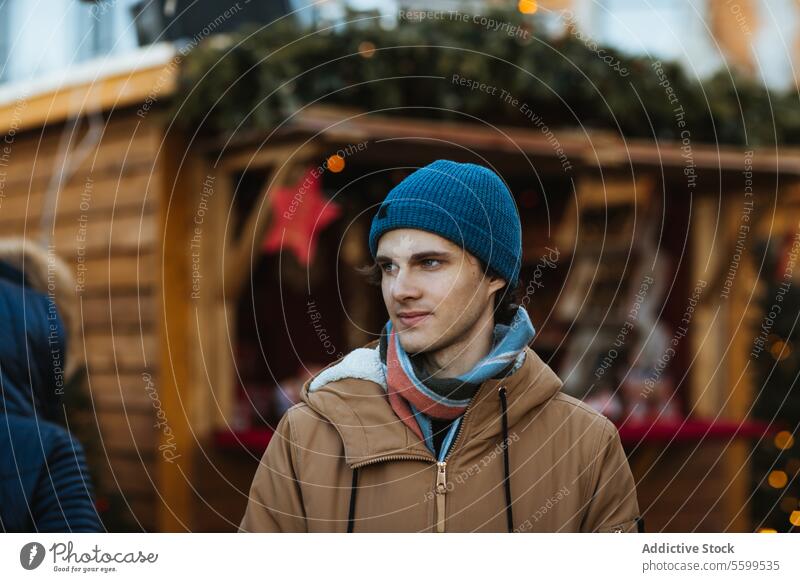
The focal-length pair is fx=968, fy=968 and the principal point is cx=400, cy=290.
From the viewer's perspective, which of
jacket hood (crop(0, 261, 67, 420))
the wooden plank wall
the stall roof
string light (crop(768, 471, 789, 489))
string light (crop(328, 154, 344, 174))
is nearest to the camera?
jacket hood (crop(0, 261, 67, 420))

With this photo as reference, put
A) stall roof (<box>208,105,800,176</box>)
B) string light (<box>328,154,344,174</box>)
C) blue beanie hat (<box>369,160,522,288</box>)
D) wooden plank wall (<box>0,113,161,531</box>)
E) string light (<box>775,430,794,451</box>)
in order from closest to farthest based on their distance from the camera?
1. blue beanie hat (<box>369,160,522,288</box>)
2. stall roof (<box>208,105,800,176</box>)
3. string light (<box>328,154,344,174</box>)
4. wooden plank wall (<box>0,113,161,531</box>)
5. string light (<box>775,430,794,451</box>)

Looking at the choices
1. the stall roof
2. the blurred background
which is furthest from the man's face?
the blurred background

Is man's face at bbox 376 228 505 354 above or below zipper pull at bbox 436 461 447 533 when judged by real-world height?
above

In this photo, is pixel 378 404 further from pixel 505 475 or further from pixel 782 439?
pixel 782 439

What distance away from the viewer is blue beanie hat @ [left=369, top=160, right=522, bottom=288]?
1371 mm

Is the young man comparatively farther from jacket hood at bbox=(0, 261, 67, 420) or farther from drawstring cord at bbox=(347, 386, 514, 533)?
jacket hood at bbox=(0, 261, 67, 420)

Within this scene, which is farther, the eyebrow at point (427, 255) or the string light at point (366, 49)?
the string light at point (366, 49)

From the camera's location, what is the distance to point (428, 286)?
1391mm

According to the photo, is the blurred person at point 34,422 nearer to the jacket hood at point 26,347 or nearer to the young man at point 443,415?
the jacket hood at point 26,347

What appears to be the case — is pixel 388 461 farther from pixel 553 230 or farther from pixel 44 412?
pixel 553 230

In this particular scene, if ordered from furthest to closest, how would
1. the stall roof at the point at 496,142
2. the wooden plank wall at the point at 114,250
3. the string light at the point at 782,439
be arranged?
the string light at the point at 782,439 < the wooden plank wall at the point at 114,250 < the stall roof at the point at 496,142

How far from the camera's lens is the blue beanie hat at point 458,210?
54.0 inches

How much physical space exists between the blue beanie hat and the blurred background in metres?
1.42

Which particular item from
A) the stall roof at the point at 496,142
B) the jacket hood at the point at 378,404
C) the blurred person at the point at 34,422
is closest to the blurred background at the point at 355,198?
the stall roof at the point at 496,142
